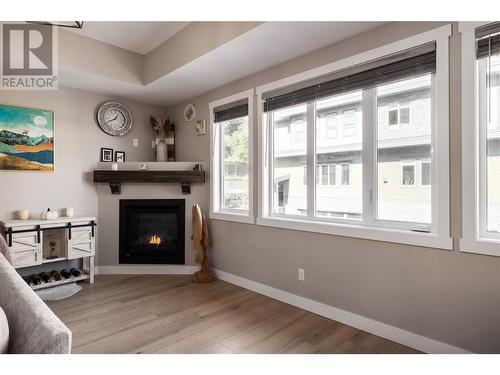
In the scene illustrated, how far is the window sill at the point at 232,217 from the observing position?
3.13 m

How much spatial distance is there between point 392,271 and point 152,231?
2972mm

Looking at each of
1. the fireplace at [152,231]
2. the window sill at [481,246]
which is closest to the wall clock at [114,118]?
the fireplace at [152,231]

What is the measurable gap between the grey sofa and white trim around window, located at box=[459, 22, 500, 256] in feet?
7.02

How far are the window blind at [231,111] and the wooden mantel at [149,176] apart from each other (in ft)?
2.43

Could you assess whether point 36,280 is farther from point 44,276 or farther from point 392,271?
point 392,271

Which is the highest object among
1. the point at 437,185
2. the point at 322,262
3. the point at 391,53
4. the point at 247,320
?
the point at 391,53

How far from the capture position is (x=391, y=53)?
82.0 inches

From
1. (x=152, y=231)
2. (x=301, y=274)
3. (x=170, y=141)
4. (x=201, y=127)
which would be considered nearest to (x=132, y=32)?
(x=201, y=127)

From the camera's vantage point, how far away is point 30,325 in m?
0.94

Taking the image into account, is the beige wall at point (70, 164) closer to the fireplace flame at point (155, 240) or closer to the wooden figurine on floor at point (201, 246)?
the fireplace flame at point (155, 240)

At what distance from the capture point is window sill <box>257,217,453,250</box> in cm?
186
